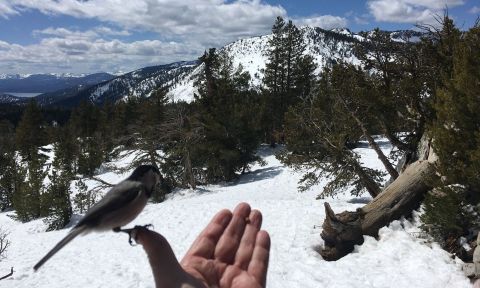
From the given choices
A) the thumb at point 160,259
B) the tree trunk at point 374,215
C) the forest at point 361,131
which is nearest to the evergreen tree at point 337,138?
the forest at point 361,131

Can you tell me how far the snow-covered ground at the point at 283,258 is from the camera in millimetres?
9281

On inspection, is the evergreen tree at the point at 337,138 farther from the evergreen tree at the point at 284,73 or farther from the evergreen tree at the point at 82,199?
the evergreen tree at the point at 284,73

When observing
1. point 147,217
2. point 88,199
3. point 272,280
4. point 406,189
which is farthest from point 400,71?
point 88,199

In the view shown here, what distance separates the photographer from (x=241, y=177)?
32562 mm

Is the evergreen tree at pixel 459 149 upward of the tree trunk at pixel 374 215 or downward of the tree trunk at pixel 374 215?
upward

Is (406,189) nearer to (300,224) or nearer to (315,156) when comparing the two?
(300,224)

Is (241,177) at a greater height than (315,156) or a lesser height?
lesser

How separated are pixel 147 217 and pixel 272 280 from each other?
10.7 meters

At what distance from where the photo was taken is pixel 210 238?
12.5ft

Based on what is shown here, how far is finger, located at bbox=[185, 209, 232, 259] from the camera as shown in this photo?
368cm

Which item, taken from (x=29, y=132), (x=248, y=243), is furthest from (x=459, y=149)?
(x=29, y=132)

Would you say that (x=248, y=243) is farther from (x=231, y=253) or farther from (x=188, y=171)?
(x=188, y=171)

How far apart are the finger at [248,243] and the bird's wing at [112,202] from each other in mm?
1666

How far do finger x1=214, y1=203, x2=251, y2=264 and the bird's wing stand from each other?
5.07ft
